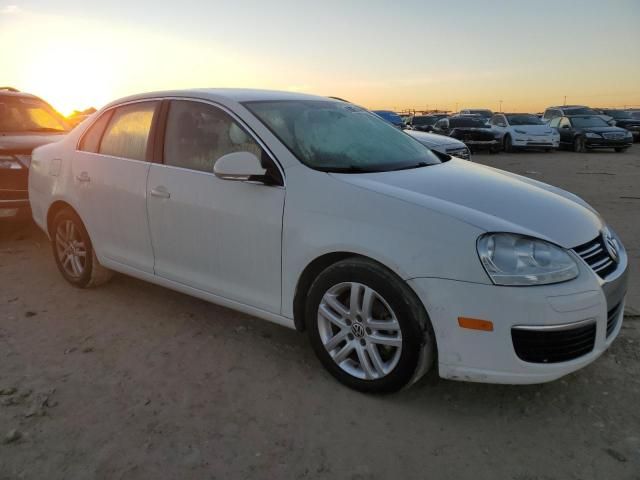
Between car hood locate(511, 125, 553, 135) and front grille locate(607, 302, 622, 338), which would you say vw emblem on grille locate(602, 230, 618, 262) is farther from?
car hood locate(511, 125, 553, 135)

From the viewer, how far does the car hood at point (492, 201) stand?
268cm

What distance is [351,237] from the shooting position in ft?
9.14

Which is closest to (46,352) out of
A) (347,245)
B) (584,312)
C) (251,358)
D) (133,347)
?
(133,347)

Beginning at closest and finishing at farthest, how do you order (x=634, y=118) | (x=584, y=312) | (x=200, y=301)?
(x=584, y=312) < (x=200, y=301) < (x=634, y=118)

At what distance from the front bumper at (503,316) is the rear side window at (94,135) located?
2.98m

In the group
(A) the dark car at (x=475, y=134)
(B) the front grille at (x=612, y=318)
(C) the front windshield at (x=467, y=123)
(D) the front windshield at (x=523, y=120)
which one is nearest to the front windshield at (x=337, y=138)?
(B) the front grille at (x=612, y=318)

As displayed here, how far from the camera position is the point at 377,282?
2.71 meters

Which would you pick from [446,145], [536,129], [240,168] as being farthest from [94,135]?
[536,129]

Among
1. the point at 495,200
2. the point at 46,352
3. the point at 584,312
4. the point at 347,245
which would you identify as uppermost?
the point at 495,200

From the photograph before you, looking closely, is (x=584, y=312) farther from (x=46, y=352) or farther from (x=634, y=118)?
(x=634, y=118)

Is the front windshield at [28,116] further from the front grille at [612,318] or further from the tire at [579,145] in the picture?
the tire at [579,145]

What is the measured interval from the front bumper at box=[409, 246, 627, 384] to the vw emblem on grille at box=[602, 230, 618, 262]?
35 centimetres

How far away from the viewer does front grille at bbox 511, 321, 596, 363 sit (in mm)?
2480

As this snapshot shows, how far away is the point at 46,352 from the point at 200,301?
3.91 feet
